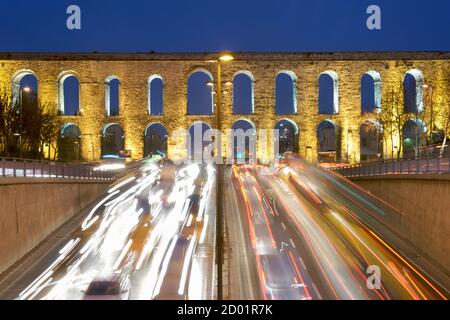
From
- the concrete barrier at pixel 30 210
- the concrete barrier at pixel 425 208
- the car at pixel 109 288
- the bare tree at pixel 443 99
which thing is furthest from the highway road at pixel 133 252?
the bare tree at pixel 443 99

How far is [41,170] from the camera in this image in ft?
95.5

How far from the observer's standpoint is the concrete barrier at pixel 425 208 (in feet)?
73.1

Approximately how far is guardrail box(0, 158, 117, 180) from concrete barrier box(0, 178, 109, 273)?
452 mm

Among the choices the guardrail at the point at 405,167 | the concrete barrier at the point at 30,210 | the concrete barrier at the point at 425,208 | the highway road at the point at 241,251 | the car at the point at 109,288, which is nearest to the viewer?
the car at the point at 109,288

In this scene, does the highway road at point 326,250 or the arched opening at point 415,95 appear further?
the arched opening at point 415,95

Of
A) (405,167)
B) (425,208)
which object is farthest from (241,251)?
(405,167)

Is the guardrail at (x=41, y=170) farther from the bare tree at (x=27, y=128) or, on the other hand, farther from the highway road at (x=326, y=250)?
the bare tree at (x=27, y=128)

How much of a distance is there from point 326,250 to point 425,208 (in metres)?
4.52

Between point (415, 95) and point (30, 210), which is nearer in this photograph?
point (30, 210)

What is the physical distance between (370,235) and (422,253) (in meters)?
2.75

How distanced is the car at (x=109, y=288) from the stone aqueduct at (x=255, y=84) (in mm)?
52769

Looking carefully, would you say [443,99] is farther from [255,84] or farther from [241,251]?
[241,251]
